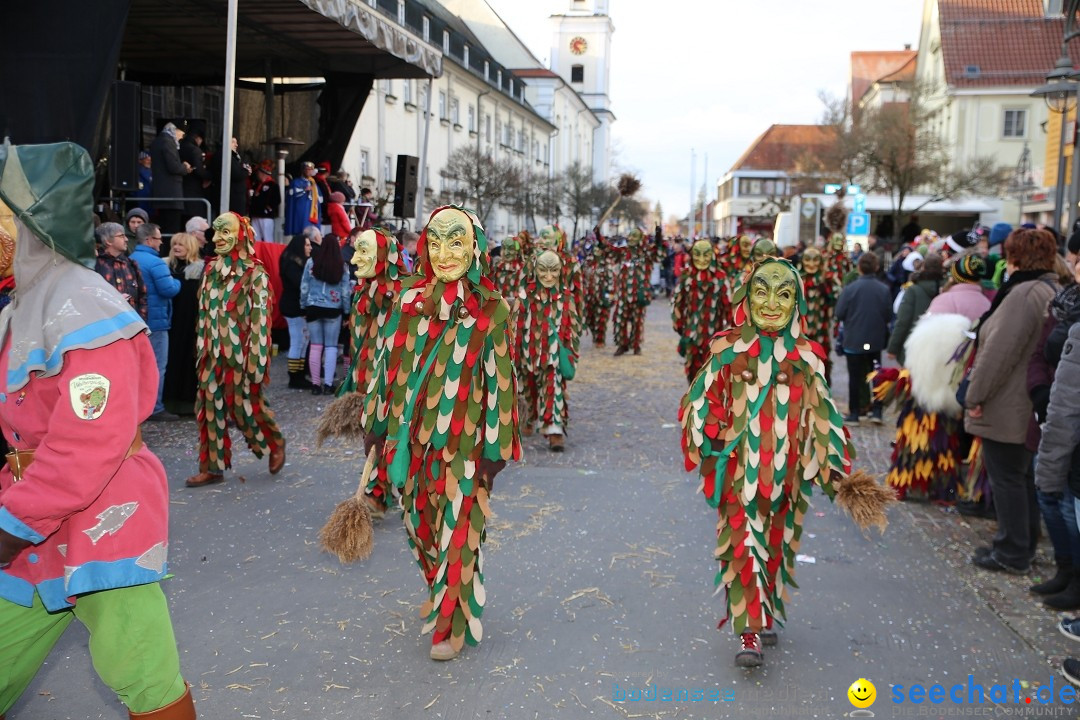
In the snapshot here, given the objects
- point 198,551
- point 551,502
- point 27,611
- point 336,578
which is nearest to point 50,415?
point 27,611

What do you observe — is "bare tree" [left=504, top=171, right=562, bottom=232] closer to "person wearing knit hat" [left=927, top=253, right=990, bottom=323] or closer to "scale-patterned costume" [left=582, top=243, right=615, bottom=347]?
"scale-patterned costume" [left=582, top=243, right=615, bottom=347]

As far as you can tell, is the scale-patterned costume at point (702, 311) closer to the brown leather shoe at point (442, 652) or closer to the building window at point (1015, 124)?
the brown leather shoe at point (442, 652)

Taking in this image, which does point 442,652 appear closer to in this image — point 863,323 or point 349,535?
point 349,535

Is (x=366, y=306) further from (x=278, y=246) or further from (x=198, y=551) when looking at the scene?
(x=278, y=246)

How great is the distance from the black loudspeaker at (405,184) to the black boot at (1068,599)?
44.6 ft

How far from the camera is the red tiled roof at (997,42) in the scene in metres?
42.4

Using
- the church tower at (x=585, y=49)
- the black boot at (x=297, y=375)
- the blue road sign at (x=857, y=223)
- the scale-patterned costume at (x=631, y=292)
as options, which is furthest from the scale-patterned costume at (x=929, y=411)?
the church tower at (x=585, y=49)

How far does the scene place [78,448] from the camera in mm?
2414

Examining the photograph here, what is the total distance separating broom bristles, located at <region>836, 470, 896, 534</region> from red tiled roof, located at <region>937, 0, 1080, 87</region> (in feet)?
146

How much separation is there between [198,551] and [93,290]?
11.2 ft

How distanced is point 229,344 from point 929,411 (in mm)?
5150

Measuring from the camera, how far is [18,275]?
2658mm

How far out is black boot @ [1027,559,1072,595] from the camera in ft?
16.6

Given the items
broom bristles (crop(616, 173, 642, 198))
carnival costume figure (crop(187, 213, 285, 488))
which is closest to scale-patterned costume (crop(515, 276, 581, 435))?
carnival costume figure (crop(187, 213, 285, 488))
